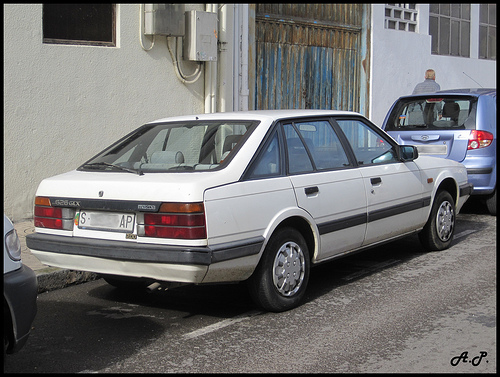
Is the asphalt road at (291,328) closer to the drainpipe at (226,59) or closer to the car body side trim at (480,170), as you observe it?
the car body side trim at (480,170)

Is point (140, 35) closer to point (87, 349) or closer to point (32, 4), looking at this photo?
point (32, 4)

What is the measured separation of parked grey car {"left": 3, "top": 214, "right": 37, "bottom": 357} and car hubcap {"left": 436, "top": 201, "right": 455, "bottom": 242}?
4.74 meters

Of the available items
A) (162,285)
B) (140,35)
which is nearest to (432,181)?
(162,285)

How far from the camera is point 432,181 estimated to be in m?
7.13

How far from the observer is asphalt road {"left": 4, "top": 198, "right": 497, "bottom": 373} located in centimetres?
418

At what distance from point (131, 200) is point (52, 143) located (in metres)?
4.46

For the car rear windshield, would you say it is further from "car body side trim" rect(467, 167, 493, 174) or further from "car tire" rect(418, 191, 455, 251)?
"car tire" rect(418, 191, 455, 251)

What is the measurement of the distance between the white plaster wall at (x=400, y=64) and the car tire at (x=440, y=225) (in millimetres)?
6712

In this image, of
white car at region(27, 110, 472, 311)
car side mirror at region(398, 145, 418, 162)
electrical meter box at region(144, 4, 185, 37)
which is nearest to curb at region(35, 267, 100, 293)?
white car at region(27, 110, 472, 311)

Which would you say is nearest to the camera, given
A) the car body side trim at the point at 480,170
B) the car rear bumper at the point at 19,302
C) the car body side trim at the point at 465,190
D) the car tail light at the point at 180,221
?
the car rear bumper at the point at 19,302

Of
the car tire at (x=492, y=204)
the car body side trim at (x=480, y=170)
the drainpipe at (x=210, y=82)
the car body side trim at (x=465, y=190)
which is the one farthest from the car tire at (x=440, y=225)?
the drainpipe at (x=210, y=82)

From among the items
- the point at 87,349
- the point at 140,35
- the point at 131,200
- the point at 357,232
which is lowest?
the point at 87,349

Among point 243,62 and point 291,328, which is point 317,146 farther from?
point 243,62

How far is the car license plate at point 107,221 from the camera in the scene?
15.8 ft
